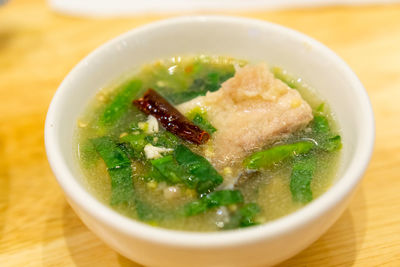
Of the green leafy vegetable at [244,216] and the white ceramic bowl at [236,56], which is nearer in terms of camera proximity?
the white ceramic bowl at [236,56]

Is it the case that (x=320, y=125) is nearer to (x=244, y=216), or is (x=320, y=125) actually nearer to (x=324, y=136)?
(x=324, y=136)

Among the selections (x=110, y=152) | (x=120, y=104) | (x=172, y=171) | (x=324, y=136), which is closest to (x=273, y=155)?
(x=324, y=136)

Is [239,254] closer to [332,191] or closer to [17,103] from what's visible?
[332,191]

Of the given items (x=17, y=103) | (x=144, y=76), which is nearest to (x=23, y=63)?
(x=17, y=103)

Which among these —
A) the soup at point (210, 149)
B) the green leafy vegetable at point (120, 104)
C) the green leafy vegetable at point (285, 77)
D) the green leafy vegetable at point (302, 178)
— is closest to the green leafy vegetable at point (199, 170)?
the soup at point (210, 149)

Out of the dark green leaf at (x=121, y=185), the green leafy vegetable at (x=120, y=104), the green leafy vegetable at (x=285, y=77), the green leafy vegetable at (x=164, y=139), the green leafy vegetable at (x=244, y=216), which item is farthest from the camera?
the green leafy vegetable at (x=285, y=77)

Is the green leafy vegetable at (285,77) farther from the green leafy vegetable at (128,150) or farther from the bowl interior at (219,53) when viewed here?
the green leafy vegetable at (128,150)
